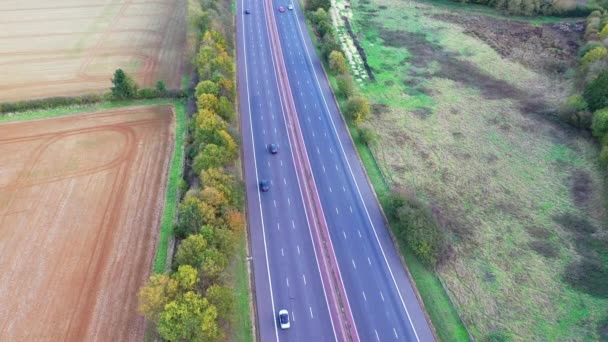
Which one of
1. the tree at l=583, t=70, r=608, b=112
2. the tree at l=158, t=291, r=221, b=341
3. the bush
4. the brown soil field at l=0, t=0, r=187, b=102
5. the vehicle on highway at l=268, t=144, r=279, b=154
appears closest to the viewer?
the tree at l=158, t=291, r=221, b=341

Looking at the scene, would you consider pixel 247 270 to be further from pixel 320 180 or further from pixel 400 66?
pixel 400 66

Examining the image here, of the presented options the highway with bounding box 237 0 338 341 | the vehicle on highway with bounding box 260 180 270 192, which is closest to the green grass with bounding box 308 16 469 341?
the highway with bounding box 237 0 338 341

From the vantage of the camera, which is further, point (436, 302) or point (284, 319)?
point (436, 302)

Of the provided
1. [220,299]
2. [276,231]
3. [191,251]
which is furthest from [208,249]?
[276,231]

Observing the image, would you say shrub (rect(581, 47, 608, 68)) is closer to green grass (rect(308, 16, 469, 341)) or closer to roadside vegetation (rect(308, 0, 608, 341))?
roadside vegetation (rect(308, 0, 608, 341))

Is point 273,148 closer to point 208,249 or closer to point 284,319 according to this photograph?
point 208,249
